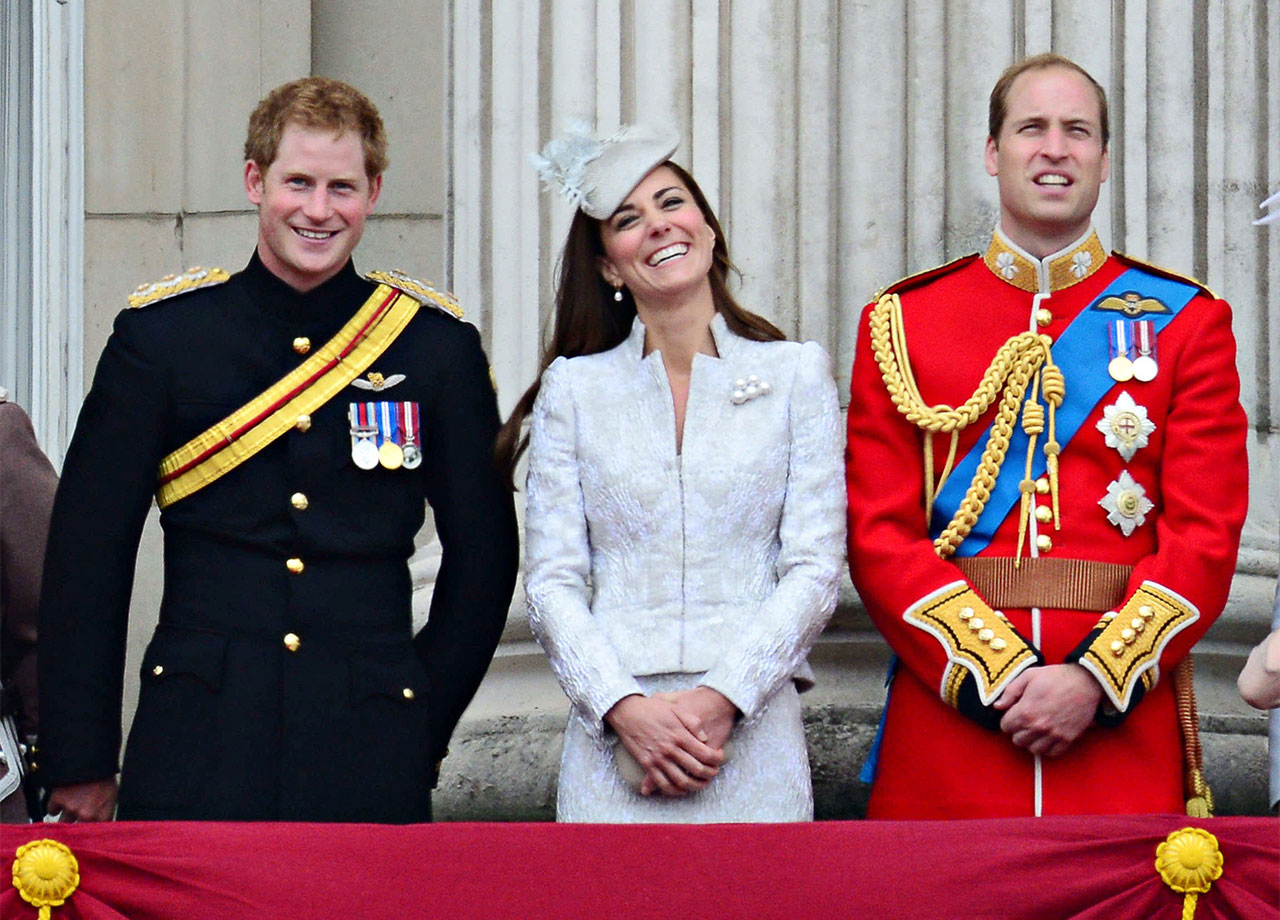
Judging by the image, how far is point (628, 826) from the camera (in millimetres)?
3393

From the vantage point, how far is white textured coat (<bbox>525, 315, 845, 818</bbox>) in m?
3.96

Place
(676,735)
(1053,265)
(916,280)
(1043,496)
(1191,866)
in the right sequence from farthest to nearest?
(916,280) < (1053,265) < (1043,496) < (676,735) < (1191,866)

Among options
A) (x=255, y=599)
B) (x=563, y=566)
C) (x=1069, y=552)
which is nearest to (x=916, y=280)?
(x=1069, y=552)

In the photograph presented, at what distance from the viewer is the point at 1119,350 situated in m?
4.16

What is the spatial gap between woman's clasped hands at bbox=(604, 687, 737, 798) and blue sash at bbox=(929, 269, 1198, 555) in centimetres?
54

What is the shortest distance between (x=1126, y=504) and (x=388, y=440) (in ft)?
4.06

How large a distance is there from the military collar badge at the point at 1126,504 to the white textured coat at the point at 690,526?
1.47 ft

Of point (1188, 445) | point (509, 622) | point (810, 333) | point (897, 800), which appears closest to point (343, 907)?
point (897, 800)

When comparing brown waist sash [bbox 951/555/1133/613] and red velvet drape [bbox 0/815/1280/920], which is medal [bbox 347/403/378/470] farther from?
brown waist sash [bbox 951/555/1133/613]

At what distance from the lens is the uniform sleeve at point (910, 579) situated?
3951 mm

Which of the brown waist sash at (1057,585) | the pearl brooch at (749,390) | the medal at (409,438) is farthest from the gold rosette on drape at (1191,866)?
the medal at (409,438)

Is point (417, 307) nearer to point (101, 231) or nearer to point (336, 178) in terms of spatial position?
point (336, 178)

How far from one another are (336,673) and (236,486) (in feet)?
1.17

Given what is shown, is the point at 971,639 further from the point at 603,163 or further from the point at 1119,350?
the point at 603,163
